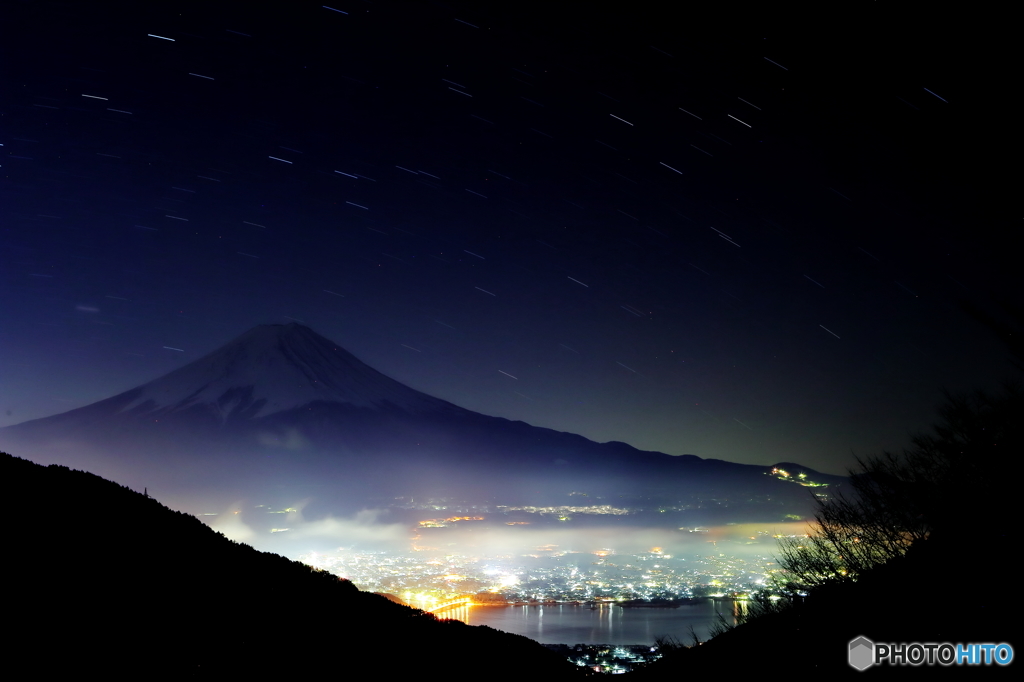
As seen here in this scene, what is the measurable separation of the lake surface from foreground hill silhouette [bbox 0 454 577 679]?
36418mm

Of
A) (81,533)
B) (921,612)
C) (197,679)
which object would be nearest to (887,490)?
(921,612)

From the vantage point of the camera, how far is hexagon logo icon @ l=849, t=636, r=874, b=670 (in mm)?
8111

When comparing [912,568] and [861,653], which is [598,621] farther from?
[861,653]

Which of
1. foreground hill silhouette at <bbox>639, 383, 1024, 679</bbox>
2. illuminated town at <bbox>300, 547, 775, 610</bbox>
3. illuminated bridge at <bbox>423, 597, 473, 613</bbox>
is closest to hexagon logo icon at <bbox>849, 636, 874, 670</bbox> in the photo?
foreground hill silhouette at <bbox>639, 383, 1024, 679</bbox>

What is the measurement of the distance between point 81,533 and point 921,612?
42.5 feet

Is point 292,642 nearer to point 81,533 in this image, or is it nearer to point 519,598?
point 81,533

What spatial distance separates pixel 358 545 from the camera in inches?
5871

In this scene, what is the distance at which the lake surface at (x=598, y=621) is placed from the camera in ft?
164

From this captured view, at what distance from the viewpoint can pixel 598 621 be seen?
208 feet

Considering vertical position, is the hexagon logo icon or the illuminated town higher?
the hexagon logo icon

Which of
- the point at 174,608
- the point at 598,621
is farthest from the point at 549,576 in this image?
the point at 174,608

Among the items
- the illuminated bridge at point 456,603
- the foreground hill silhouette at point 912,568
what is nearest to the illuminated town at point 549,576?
the illuminated bridge at point 456,603

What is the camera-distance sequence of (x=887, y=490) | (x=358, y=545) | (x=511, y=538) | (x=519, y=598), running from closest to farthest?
(x=887, y=490)
(x=519, y=598)
(x=358, y=545)
(x=511, y=538)

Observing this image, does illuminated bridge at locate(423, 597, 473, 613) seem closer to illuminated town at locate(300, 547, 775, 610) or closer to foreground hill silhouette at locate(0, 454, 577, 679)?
illuminated town at locate(300, 547, 775, 610)
